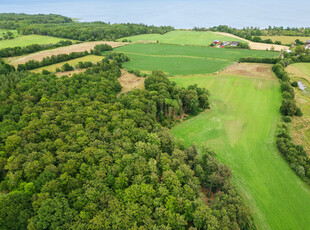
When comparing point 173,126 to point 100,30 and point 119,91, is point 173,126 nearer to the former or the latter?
point 119,91

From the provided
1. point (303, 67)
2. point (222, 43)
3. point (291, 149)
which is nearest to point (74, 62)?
point (222, 43)

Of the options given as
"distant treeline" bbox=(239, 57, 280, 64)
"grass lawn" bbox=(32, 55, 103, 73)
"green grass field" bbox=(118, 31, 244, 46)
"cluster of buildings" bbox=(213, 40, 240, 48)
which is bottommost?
"grass lawn" bbox=(32, 55, 103, 73)

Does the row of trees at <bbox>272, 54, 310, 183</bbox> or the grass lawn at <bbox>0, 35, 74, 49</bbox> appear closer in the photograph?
the row of trees at <bbox>272, 54, 310, 183</bbox>

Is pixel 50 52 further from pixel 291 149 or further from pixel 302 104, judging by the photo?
pixel 302 104

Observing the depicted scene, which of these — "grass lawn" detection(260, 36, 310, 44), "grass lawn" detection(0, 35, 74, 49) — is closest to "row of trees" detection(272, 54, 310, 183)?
"grass lawn" detection(260, 36, 310, 44)

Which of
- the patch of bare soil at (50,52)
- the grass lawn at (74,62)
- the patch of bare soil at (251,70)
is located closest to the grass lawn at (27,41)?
the patch of bare soil at (50,52)

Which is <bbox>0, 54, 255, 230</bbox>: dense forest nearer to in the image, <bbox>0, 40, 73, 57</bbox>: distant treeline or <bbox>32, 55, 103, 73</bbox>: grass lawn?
<bbox>32, 55, 103, 73</bbox>: grass lawn

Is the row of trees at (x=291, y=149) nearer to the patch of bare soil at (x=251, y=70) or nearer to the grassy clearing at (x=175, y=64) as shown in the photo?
the patch of bare soil at (x=251, y=70)

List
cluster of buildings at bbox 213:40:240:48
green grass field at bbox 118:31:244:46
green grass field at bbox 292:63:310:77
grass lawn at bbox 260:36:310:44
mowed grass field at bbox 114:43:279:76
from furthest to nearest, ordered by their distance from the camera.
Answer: green grass field at bbox 118:31:244:46 < grass lawn at bbox 260:36:310:44 < cluster of buildings at bbox 213:40:240:48 < mowed grass field at bbox 114:43:279:76 < green grass field at bbox 292:63:310:77
